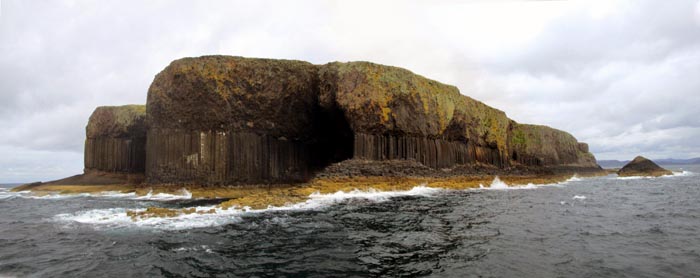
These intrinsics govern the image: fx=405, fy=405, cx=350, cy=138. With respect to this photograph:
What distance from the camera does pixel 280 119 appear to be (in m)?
32.2

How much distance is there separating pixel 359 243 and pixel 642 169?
68.8m

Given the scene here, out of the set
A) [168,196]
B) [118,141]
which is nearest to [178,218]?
[168,196]

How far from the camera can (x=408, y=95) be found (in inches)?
1260

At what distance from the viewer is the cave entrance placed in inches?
1308

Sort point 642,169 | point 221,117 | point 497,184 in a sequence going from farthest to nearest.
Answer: point 642,169, point 497,184, point 221,117

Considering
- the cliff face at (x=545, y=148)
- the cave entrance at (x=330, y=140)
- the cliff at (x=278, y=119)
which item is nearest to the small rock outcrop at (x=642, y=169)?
the cliff face at (x=545, y=148)

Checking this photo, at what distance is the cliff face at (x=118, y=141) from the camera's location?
39000 millimetres

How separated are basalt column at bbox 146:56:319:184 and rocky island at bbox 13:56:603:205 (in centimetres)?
7

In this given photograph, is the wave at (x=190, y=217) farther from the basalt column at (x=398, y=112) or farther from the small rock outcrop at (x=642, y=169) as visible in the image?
the small rock outcrop at (x=642, y=169)

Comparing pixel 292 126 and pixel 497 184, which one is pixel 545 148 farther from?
pixel 292 126

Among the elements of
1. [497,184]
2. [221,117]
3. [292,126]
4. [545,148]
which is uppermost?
[221,117]

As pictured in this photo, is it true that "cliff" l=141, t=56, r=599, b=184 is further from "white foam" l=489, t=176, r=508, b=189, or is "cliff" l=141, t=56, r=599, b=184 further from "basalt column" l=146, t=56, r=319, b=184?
"white foam" l=489, t=176, r=508, b=189

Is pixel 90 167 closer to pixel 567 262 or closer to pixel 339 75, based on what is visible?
pixel 339 75

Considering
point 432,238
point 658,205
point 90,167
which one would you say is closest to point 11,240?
point 432,238
